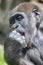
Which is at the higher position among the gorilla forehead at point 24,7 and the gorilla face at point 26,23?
the gorilla forehead at point 24,7

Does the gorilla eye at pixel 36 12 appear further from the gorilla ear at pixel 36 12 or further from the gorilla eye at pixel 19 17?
the gorilla eye at pixel 19 17

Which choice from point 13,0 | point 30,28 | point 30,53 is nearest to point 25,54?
point 30,53

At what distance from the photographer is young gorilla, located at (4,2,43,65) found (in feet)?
13.4

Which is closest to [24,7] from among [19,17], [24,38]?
[19,17]

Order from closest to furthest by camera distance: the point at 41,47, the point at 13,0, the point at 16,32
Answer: the point at 16,32, the point at 41,47, the point at 13,0

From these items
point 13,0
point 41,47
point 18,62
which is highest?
point 13,0

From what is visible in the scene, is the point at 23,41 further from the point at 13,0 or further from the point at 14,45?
the point at 13,0

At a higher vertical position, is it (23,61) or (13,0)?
(13,0)

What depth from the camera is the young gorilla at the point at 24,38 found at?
161 inches

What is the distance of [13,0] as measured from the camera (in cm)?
861

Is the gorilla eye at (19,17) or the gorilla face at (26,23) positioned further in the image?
the gorilla eye at (19,17)

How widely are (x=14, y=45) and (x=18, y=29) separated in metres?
0.28

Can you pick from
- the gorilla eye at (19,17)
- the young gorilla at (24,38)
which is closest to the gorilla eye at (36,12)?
the young gorilla at (24,38)

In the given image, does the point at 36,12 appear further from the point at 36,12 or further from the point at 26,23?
the point at 26,23
